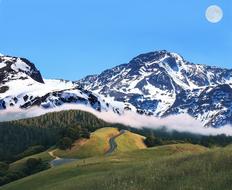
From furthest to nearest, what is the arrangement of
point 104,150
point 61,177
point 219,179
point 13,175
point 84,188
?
point 104,150 < point 13,175 < point 61,177 < point 84,188 < point 219,179

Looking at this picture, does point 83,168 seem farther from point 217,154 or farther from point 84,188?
point 217,154

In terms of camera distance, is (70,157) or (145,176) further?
(70,157)

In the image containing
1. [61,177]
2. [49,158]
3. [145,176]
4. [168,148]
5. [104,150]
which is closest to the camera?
[145,176]

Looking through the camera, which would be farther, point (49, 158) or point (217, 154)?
point (49, 158)

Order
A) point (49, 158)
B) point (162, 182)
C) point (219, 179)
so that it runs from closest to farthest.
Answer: point (219, 179)
point (162, 182)
point (49, 158)

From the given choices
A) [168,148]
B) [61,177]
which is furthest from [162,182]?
[168,148]

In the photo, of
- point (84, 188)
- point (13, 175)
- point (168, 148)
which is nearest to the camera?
point (84, 188)

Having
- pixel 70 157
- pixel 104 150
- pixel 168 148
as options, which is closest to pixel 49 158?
pixel 70 157

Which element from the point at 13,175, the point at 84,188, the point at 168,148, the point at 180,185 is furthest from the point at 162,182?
the point at 13,175

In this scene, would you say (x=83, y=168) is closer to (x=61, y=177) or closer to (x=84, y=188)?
(x=61, y=177)

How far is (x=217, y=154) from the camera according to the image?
36.0m

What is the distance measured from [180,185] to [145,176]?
477cm

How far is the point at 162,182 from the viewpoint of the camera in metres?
32.1

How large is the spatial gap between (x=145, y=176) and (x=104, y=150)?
163307 mm
